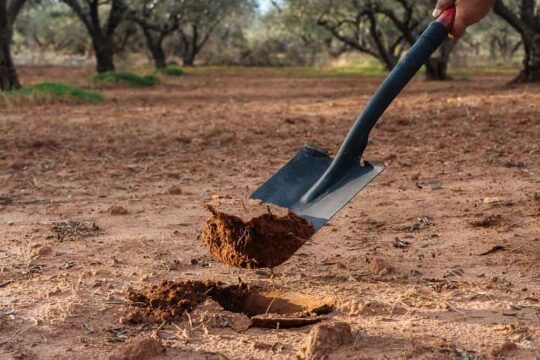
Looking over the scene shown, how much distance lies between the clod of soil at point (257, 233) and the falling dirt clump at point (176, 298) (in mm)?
139

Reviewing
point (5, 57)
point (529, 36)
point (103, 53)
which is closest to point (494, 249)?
point (5, 57)

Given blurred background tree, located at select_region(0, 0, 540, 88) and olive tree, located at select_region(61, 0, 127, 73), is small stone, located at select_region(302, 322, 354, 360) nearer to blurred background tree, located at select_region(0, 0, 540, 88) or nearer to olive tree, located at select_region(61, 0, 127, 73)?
blurred background tree, located at select_region(0, 0, 540, 88)

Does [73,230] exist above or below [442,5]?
below

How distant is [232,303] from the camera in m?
3.09

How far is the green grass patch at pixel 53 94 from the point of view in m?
11.5

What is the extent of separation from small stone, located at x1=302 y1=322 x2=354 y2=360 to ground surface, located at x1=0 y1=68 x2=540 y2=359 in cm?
4

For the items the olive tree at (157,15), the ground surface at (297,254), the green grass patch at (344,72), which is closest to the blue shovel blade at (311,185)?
the ground surface at (297,254)

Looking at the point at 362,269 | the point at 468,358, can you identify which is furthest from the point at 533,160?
the point at 468,358

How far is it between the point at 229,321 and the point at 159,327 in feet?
0.88

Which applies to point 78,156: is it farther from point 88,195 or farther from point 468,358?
point 468,358

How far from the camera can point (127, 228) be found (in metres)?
4.17

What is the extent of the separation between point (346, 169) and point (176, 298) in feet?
3.41

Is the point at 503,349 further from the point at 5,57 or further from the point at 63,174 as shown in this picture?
the point at 5,57

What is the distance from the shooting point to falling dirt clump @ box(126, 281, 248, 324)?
9.19 ft
